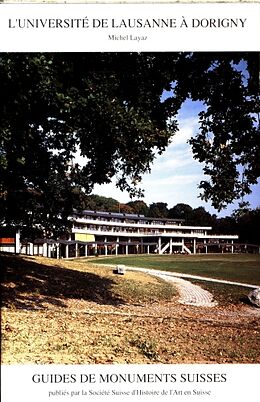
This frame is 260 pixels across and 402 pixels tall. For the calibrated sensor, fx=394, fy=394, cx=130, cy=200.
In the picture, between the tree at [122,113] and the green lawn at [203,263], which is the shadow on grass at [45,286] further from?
the tree at [122,113]

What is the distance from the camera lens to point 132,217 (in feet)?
16.9

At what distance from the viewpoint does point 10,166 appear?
5250 mm

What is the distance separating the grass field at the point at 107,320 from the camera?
4.28 metres

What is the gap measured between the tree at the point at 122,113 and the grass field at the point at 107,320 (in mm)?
1230

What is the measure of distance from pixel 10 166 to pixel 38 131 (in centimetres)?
60

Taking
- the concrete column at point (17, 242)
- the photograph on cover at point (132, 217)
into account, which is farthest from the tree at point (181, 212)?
the concrete column at point (17, 242)

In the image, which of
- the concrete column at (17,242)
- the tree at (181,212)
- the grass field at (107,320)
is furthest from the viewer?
the concrete column at (17,242)

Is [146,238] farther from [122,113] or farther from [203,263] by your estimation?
[122,113]

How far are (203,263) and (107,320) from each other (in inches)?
59.7

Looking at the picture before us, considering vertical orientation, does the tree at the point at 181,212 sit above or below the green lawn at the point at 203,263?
above

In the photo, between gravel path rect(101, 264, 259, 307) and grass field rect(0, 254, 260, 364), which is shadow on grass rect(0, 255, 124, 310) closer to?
grass field rect(0, 254, 260, 364)

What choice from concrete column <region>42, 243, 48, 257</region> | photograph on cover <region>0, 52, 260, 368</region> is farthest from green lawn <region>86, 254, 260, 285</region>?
concrete column <region>42, 243, 48, 257</region>
